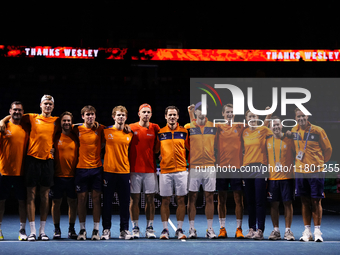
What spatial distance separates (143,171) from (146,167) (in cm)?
10

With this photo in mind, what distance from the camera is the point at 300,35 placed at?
2027cm

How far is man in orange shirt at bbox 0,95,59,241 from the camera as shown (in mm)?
6805

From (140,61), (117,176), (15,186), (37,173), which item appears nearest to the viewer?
(37,173)

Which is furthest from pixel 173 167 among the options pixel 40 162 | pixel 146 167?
pixel 40 162

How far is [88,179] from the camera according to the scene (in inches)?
275

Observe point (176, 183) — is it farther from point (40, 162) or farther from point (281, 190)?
Result: point (40, 162)

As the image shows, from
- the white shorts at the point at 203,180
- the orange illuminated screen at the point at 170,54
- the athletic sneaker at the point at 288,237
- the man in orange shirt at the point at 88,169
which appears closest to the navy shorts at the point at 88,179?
the man in orange shirt at the point at 88,169

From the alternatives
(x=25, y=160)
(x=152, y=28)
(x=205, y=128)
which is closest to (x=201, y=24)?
(x=152, y=28)

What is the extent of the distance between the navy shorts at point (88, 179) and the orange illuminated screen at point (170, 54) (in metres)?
13.7

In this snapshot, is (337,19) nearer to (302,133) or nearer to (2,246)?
(302,133)

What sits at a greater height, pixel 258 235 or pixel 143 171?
pixel 143 171

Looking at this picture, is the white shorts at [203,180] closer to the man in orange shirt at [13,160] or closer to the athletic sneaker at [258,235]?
the athletic sneaker at [258,235]

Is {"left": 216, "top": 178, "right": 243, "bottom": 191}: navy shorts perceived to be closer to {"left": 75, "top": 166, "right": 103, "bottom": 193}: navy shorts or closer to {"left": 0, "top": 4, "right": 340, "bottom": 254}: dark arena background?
{"left": 75, "top": 166, "right": 103, "bottom": 193}: navy shorts

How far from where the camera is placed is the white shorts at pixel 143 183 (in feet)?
23.5
